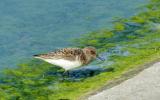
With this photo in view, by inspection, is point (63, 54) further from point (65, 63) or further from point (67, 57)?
point (65, 63)

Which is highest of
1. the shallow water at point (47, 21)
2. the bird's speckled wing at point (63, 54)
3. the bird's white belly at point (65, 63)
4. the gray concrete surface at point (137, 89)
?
the shallow water at point (47, 21)

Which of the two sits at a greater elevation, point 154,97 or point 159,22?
point 159,22

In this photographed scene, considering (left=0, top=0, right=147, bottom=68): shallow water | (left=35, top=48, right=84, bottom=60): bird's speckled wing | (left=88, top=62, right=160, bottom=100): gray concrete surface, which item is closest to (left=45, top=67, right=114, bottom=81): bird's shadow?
(left=35, top=48, right=84, bottom=60): bird's speckled wing

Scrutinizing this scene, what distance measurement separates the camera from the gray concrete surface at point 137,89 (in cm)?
920

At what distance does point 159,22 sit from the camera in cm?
1680

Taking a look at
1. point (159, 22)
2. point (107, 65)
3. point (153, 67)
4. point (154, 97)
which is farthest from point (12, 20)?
point (154, 97)

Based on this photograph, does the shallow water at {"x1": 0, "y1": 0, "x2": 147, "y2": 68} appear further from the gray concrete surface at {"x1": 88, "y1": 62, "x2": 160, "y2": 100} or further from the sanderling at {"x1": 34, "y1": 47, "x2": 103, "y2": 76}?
the gray concrete surface at {"x1": 88, "y1": 62, "x2": 160, "y2": 100}

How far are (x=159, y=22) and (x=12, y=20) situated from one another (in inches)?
180

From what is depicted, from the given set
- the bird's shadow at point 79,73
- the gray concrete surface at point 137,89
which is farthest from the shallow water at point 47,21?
the gray concrete surface at point 137,89

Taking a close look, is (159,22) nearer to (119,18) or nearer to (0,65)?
(119,18)

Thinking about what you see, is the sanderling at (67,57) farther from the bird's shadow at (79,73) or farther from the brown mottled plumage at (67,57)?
the bird's shadow at (79,73)

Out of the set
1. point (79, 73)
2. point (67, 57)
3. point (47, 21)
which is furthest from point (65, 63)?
point (47, 21)

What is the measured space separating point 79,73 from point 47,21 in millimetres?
5180

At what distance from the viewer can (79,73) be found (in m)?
13.1
